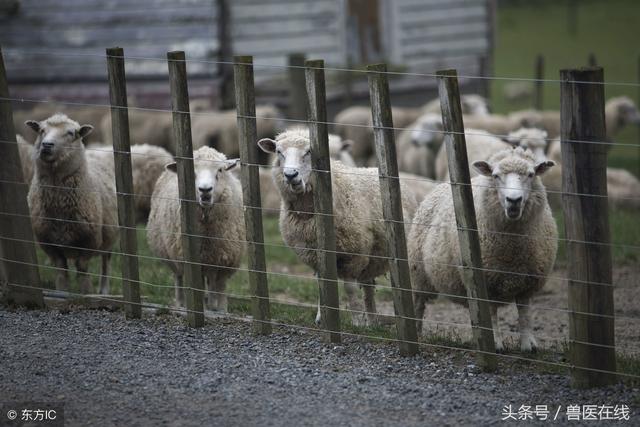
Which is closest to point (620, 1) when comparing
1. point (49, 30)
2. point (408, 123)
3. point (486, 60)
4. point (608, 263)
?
point (486, 60)

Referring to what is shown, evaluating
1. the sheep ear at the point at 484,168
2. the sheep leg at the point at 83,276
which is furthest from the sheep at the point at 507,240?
the sheep leg at the point at 83,276

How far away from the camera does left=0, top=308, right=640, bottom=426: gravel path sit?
5.20 m

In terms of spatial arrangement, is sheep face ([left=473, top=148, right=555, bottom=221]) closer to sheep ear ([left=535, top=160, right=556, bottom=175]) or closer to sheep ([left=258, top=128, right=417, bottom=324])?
sheep ear ([left=535, top=160, right=556, bottom=175])

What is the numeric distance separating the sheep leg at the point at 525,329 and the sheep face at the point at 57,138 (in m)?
4.24

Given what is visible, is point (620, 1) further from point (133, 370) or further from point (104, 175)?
point (133, 370)

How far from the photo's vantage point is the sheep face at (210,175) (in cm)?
794

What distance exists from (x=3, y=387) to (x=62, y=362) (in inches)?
19.3

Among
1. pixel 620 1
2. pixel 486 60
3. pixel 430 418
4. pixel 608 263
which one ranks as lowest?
pixel 430 418

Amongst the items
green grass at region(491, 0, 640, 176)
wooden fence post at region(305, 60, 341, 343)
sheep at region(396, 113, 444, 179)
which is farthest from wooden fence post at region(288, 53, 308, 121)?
wooden fence post at region(305, 60, 341, 343)

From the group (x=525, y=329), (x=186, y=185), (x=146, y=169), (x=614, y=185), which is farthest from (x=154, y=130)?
(x=525, y=329)

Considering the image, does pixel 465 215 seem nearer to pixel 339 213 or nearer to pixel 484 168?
pixel 484 168

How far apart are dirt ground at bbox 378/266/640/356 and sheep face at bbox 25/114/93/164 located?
344cm

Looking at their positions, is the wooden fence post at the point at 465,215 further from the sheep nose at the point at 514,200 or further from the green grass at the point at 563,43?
the green grass at the point at 563,43

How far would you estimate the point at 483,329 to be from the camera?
5.89 meters
